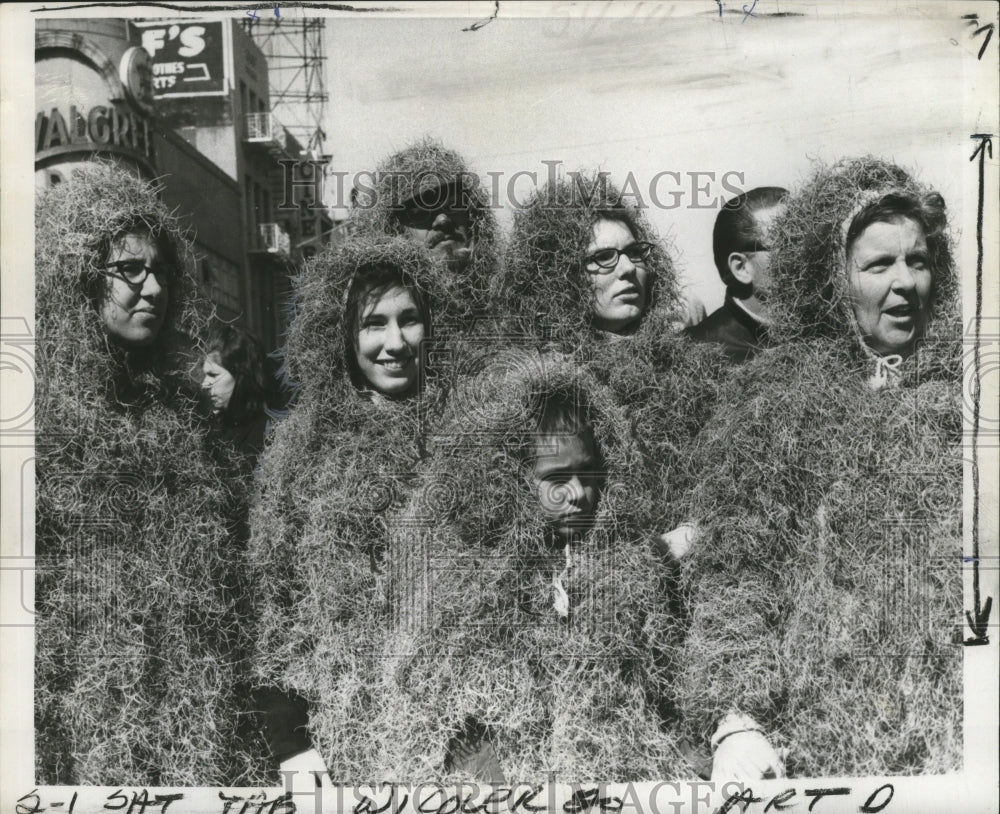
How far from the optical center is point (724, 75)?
359 centimetres

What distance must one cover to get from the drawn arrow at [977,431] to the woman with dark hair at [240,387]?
291cm

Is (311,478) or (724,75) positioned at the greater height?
(724,75)

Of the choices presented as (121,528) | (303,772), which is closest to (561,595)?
(303,772)

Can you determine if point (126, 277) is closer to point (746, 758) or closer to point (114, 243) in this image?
point (114, 243)

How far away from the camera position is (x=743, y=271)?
11.8ft

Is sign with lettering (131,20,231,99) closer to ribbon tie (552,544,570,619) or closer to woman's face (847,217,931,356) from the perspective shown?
ribbon tie (552,544,570,619)

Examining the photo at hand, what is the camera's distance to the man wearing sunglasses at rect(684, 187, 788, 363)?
141 inches

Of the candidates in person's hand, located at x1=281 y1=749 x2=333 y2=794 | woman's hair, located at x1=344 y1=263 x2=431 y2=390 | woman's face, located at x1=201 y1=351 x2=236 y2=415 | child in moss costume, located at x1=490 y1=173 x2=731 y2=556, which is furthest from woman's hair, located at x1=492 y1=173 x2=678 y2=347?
person's hand, located at x1=281 y1=749 x2=333 y2=794

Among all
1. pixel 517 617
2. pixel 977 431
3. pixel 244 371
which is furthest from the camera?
pixel 977 431

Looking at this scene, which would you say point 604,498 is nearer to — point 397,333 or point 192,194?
point 397,333

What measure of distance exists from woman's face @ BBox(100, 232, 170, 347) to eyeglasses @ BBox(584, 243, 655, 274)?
1729 mm

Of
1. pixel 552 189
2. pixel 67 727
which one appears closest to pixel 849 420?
pixel 552 189

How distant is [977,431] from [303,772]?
123 inches

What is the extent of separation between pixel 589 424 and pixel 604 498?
0.99 feet
